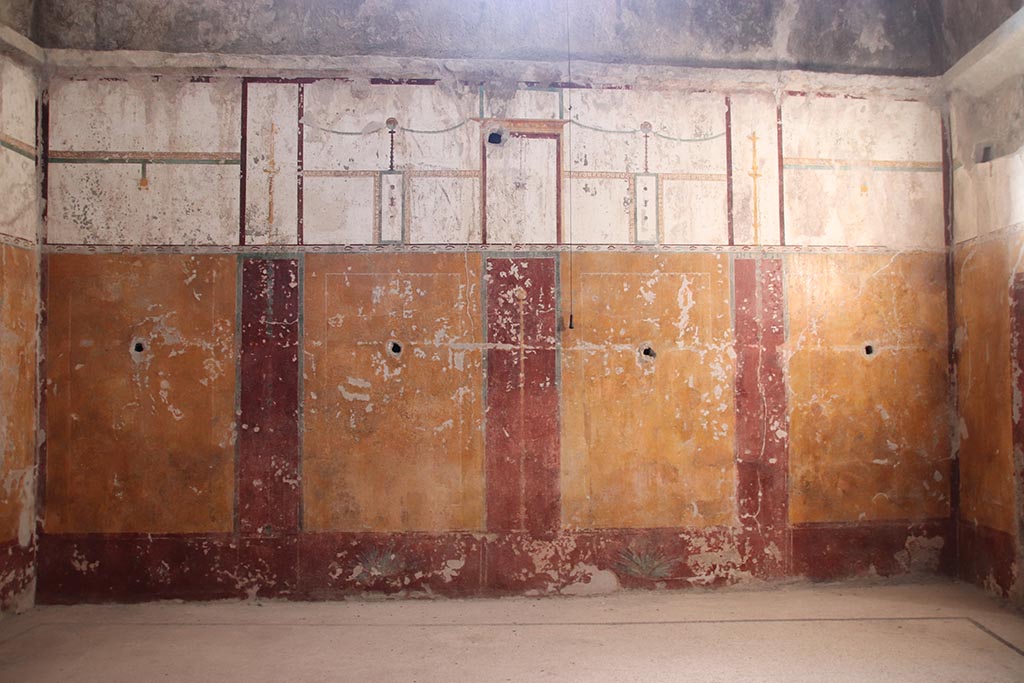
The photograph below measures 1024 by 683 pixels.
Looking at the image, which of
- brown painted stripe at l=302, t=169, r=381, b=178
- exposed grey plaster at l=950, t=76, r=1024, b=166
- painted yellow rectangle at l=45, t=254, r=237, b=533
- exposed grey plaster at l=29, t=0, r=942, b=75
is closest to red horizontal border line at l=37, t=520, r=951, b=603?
painted yellow rectangle at l=45, t=254, r=237, b=533

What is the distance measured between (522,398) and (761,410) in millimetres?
1282

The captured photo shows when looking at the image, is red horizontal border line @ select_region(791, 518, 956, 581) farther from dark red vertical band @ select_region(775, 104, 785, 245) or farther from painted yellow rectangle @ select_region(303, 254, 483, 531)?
painted yellow rectangle @ select_region(303, 254, 483, 531)

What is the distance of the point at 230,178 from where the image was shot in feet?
11.9

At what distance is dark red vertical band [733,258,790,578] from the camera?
3695 mm

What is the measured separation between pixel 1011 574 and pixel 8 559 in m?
4.83

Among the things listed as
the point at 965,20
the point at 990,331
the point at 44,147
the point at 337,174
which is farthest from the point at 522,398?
the point at 965,20

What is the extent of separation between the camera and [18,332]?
11.2ft

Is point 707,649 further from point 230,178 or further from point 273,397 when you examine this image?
point 230,178

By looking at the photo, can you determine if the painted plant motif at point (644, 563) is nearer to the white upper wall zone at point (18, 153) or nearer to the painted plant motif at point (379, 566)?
the painted plant motif at point (379, 566)

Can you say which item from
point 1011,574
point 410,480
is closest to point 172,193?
point 410,480

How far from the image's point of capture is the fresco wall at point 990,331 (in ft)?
11.1

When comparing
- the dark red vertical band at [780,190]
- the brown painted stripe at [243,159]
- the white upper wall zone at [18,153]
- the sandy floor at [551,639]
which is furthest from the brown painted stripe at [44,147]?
the dark red vertical band at [780,190]

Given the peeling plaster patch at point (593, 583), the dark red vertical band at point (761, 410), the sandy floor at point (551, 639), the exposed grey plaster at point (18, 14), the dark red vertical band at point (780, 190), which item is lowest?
the sandy floor at point (551, 639)

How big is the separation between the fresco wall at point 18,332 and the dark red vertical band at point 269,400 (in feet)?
3.36
